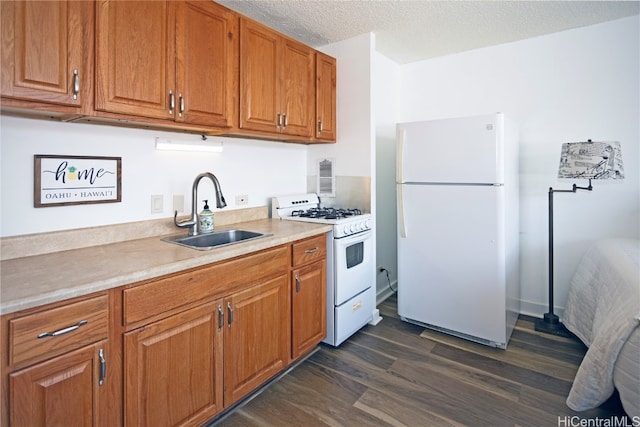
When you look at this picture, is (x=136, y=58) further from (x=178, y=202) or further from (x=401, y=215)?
(x=401, y=215)

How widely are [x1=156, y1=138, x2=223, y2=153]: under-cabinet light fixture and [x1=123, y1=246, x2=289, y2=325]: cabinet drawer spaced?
0.87 m

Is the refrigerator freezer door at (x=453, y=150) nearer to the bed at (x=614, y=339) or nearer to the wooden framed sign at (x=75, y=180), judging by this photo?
the bed at (x=614, y=339)

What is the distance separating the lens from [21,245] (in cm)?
151

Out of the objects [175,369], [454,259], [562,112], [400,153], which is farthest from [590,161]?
[175,369]

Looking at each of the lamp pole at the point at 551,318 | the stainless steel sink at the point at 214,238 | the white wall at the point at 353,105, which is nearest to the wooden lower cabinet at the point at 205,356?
the stainless steel sink at the point at 214,238

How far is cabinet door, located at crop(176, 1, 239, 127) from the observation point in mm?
1795

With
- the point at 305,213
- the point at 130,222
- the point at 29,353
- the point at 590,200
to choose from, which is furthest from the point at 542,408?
the point at 130,222

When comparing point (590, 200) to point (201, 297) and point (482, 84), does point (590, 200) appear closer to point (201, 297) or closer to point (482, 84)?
point (482, 84)

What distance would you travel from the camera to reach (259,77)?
2.24 meters

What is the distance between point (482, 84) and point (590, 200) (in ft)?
4.35

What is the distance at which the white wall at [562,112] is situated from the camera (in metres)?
2.60

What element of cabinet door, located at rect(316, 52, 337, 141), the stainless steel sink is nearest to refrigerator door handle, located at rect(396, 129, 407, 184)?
cabinet door, located at rect(316, 52, 337, 141)

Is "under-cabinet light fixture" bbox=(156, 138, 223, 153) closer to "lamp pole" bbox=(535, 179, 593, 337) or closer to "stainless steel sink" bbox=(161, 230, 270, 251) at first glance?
"stainless steel sink" bbox=(161, 230, 270, 251)

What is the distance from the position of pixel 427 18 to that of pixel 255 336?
248 cm
